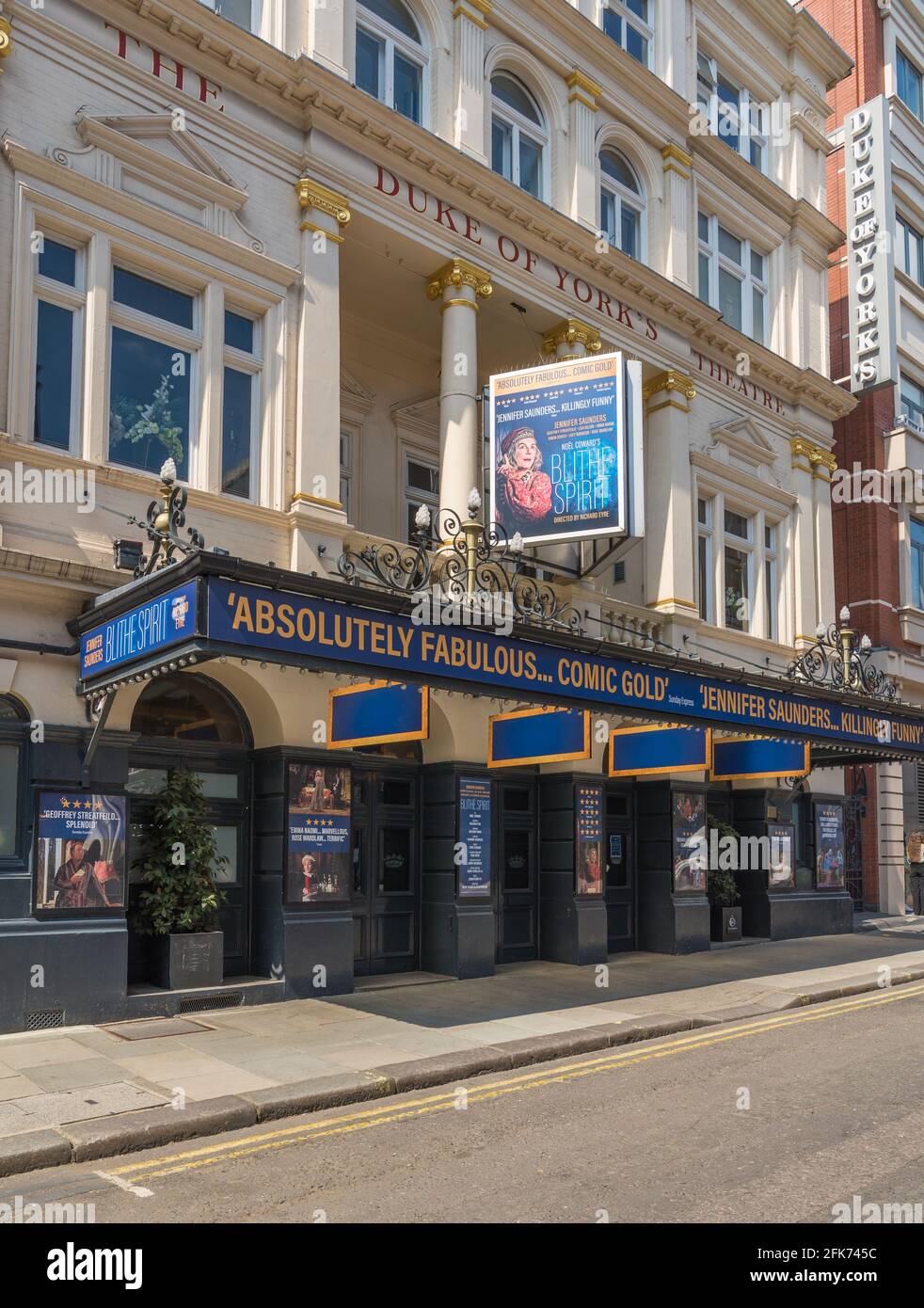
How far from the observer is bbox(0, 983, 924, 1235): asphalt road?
6297 mm

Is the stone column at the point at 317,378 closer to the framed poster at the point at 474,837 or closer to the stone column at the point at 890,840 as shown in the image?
the framed poster at the point at 474,837

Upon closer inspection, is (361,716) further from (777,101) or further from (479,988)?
(777,101)

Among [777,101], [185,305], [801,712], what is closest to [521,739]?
[801,712]

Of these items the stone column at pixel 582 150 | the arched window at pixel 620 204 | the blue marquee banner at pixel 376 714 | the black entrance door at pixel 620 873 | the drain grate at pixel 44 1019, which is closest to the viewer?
the drain grate at pixel 44 1019

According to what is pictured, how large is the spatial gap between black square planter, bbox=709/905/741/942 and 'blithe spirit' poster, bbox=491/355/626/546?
798 centimetres

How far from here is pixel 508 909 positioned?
648 inches

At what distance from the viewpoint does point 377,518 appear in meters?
18.1

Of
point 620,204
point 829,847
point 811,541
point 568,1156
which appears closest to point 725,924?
point 829,847

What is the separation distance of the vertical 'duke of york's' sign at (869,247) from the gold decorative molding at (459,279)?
1244 cm

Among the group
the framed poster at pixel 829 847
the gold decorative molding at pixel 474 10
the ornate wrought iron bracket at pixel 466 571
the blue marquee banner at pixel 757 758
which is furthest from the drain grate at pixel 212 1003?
the gold decorative molding at pixel 474 10

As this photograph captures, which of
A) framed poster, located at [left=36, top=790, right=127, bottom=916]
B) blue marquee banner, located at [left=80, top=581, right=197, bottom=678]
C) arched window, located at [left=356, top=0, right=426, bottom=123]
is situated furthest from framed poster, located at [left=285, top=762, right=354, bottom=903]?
arched window, located at [left=356, top=0, right=426, bottom=123]

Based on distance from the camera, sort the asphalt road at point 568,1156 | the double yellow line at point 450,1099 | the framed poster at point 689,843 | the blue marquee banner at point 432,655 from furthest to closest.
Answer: the framed poster at point 689,843, the blue marquee banner at point 432,655, the double yellow line at point 450,1099, the asphalt road at point 568,1156

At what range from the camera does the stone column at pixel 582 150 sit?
1836cm

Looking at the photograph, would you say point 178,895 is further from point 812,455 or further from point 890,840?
point 890,840
